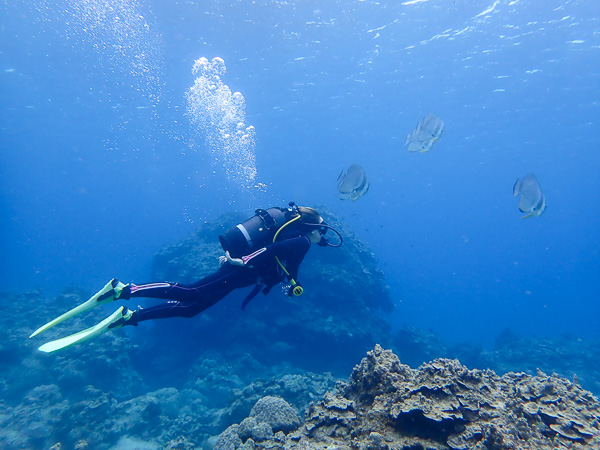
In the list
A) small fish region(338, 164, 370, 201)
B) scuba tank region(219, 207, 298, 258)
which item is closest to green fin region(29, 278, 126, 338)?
scuba tank region(219, 207, 298, 258)

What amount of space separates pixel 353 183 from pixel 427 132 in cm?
242

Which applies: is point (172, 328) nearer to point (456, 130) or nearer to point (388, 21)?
point (388, 21)

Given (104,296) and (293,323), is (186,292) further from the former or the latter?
(293,323)

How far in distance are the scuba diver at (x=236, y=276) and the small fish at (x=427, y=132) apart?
11.1ft

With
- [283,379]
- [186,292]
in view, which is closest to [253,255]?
[186,292]

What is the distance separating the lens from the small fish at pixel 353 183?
19.5 feet

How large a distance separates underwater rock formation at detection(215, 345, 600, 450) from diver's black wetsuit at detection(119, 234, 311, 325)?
6.51 feet

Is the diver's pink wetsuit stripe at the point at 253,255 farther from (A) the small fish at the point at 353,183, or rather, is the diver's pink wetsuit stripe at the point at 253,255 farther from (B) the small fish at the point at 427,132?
(B) the small fish at the point at 427,132

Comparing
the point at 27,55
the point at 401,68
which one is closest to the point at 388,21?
the point at 401,68

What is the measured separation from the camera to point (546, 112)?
32.2 m

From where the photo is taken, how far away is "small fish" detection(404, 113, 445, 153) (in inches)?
269

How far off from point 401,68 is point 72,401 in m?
31.9

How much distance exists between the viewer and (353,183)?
603 centimetres

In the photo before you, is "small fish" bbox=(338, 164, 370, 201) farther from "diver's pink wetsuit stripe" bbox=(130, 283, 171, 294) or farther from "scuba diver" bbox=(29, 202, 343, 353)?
"diver's pink wetsuit stripe" bbox=(130, 283, 171, 294)
